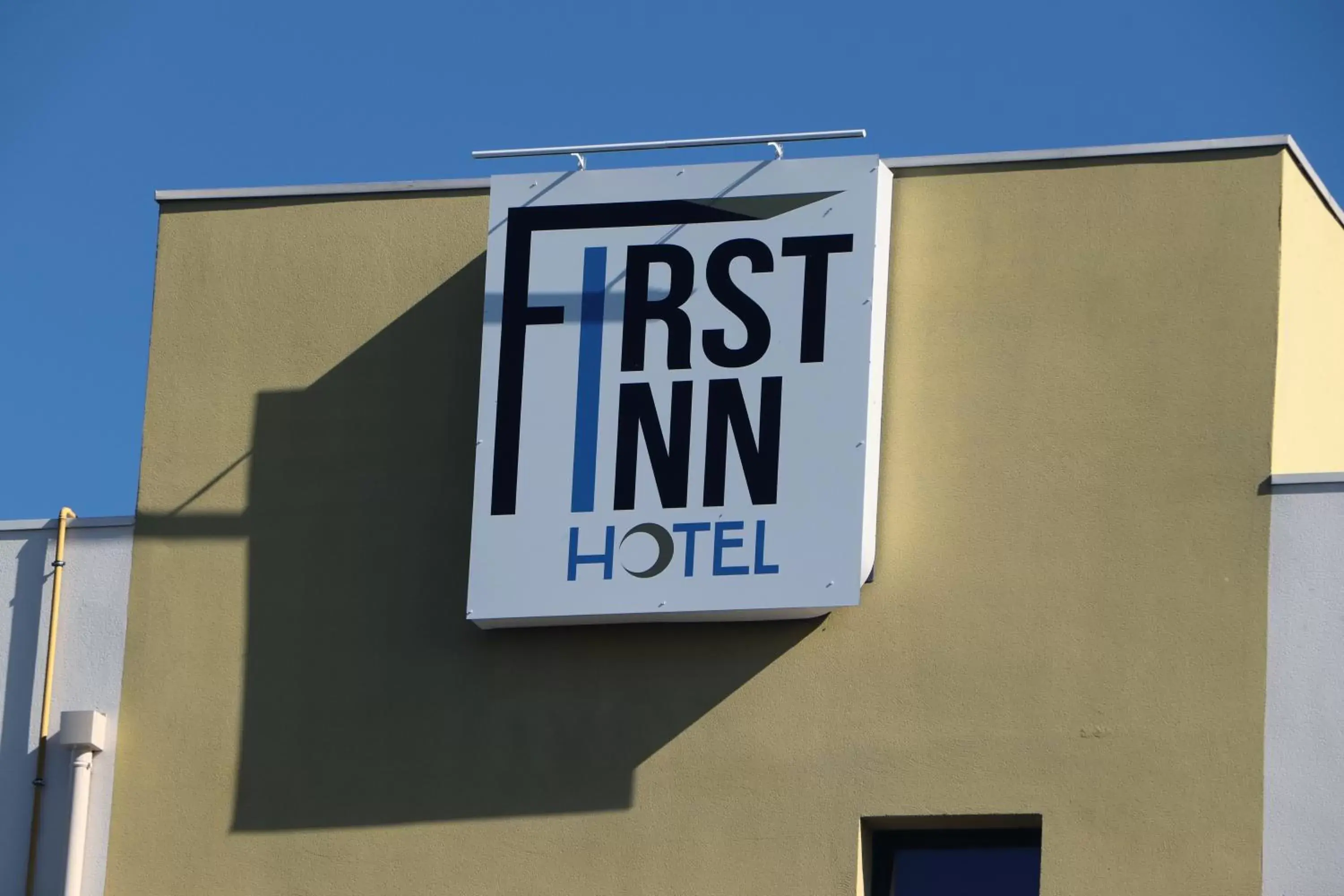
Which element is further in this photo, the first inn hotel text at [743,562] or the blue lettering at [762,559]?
the blue lettering at [762,559]

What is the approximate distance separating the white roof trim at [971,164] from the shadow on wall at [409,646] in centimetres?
60

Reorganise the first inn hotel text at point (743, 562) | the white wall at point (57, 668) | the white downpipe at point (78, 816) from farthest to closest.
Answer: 1. the white wall at point (57, 668)
2. the white downpipe at point (78, 816)
3. the first inn hotel text at point (743, 562)

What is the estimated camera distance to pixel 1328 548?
13.7 metres

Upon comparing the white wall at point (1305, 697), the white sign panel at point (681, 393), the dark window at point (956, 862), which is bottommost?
the dark window at point (956, 862)

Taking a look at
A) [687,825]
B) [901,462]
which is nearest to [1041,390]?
[901,462]

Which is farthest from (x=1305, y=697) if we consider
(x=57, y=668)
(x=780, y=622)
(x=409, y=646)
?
(x=57, y=668)

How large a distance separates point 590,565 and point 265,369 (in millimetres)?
2304

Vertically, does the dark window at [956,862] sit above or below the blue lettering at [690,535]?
below

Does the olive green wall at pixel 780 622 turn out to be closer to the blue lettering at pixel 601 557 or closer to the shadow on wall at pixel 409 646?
the shadow on wall at pixel 409 646

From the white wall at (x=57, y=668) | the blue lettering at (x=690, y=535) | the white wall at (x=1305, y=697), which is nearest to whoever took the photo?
the white wall at (x=1305, y=697)

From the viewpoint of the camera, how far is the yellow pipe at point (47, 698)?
14938 mm

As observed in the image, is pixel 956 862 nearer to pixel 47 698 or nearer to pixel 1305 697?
pixel 1305 697

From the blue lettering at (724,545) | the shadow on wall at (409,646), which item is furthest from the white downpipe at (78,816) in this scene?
the blue lettering at (724,545)

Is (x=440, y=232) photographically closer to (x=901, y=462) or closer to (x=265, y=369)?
(x=265, y=369)
